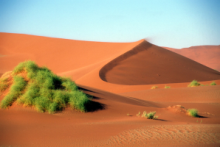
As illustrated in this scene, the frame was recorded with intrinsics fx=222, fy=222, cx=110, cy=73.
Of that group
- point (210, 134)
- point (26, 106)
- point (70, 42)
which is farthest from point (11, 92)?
point (70, 42)

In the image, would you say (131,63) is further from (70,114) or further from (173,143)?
(173,143)

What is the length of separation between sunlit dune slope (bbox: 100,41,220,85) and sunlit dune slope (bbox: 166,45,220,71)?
4879 cm

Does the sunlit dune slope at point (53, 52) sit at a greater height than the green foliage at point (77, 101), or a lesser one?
greater

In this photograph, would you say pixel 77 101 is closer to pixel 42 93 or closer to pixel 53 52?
pixel 42 93

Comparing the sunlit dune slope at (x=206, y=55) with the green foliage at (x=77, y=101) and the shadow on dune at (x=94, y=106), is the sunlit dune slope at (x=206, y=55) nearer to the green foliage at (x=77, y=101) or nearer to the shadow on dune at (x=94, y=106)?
the shadow on dune at (x=94, y=106)

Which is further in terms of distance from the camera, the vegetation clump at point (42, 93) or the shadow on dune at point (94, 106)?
the shadow on dune at point (94, 106)

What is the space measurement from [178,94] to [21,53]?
39697 mm

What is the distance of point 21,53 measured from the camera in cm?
4906

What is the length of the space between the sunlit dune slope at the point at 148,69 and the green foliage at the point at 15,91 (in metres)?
19.8

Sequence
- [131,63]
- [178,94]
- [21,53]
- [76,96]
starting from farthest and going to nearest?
1. [21,53]
2. [131,63]
3. [178,94]
4. [76,96]

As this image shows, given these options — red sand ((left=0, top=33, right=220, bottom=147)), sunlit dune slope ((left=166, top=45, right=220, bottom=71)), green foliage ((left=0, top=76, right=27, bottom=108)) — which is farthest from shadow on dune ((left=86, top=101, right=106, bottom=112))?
sunlit dune slope ((left=166, top=45, right=220, bottom=71))

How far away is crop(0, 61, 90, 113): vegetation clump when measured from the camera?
873 centimetres

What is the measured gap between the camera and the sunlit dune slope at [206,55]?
88.6m

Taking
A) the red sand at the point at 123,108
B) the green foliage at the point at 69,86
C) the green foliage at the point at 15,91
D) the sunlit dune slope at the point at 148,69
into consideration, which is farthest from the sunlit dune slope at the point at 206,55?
the green foliage at the point at 15,91
